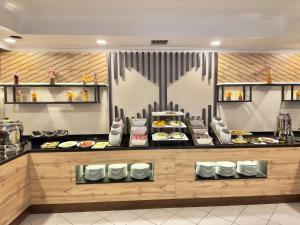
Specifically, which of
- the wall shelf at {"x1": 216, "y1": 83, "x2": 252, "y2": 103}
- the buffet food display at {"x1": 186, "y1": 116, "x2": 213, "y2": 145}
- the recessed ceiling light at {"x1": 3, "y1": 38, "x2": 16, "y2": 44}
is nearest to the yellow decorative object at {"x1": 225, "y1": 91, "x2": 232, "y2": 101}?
the wall shelf at {"x1": 216, "y1": 83, "x2": 252, "y2": 103}

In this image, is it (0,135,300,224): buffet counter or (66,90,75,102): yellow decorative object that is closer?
(0,135,300,224): buffet counter

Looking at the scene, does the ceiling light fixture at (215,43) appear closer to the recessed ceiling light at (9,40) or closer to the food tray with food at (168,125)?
the food tray with food at (168,125)

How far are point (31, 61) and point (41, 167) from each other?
165 centimetres

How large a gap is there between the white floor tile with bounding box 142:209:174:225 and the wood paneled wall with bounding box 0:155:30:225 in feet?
4.65

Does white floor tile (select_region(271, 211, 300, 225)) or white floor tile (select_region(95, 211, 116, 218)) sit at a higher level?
white floor tile (select_region(271, 211, 300, 225))

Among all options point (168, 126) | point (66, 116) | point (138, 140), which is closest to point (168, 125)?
point (168, 126)

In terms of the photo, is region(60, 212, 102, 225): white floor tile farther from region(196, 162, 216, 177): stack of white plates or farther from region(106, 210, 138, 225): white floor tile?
region(196, 162, 216, 177): stack of white plates

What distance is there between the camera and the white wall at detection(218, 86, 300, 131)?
148 inches

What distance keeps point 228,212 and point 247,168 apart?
0.60 meters

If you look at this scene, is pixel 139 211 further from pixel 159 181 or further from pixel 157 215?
pixel 159 181

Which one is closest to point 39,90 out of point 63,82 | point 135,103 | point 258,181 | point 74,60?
point 63,82

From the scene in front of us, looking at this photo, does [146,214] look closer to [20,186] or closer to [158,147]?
[158,147]

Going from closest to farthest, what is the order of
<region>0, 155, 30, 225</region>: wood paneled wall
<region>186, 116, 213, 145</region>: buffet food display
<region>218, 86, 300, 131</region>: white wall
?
1. <region>0, 155, 30, 225</region>: wood paneled wall
2. <region>186, 116, 213, 145</region>: buffet food display
3. <region>218, 86, 300, 131</region>: white wall

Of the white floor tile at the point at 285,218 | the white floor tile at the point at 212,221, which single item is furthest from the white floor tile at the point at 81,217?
the white floor tile at the point at 285,218
